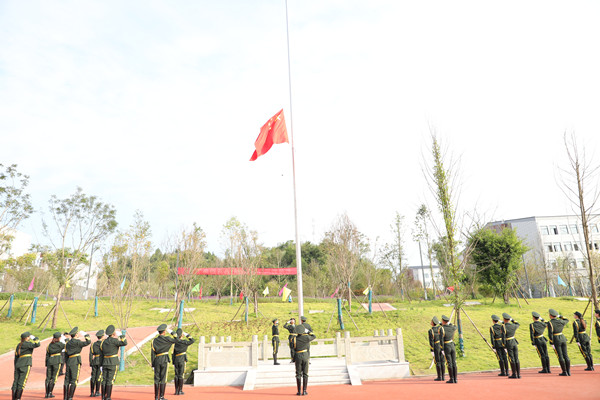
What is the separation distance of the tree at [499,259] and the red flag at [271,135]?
46.5ft

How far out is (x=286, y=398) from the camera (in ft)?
26.5

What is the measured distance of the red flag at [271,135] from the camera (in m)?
13.5

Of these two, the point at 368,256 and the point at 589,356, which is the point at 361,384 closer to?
the point at 589,356

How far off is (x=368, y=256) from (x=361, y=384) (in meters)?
23.5

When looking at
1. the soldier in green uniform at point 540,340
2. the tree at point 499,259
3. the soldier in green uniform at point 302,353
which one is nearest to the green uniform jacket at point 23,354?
the soldier in green uniform at point 302,353

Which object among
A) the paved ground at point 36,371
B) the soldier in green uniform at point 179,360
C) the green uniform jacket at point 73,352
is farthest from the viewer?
the paved ground at point 36,371

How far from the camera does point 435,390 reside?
821 cm

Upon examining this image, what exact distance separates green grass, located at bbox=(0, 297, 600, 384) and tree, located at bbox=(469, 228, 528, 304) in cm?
125

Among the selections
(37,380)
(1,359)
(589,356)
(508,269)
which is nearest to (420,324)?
(589,356)

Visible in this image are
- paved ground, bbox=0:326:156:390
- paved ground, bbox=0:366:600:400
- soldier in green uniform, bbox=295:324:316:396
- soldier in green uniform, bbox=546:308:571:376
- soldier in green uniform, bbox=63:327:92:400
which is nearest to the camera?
paved ground, bbox=0:366:600:400

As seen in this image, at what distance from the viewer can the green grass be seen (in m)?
11.9

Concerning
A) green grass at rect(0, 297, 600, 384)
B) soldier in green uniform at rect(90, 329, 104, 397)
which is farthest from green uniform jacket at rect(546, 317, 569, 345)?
soldier in green uniform at rect(90, 329, 104, 397)

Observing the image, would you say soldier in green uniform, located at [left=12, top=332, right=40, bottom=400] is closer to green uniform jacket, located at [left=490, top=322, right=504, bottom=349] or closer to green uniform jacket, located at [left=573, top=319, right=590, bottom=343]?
green uniform jacket, located at [left=490, top=322, right=504, bottom=349]

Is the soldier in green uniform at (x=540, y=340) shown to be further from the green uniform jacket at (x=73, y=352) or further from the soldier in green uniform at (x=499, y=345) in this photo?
the green uniform jacket at (x=73, y=352)
